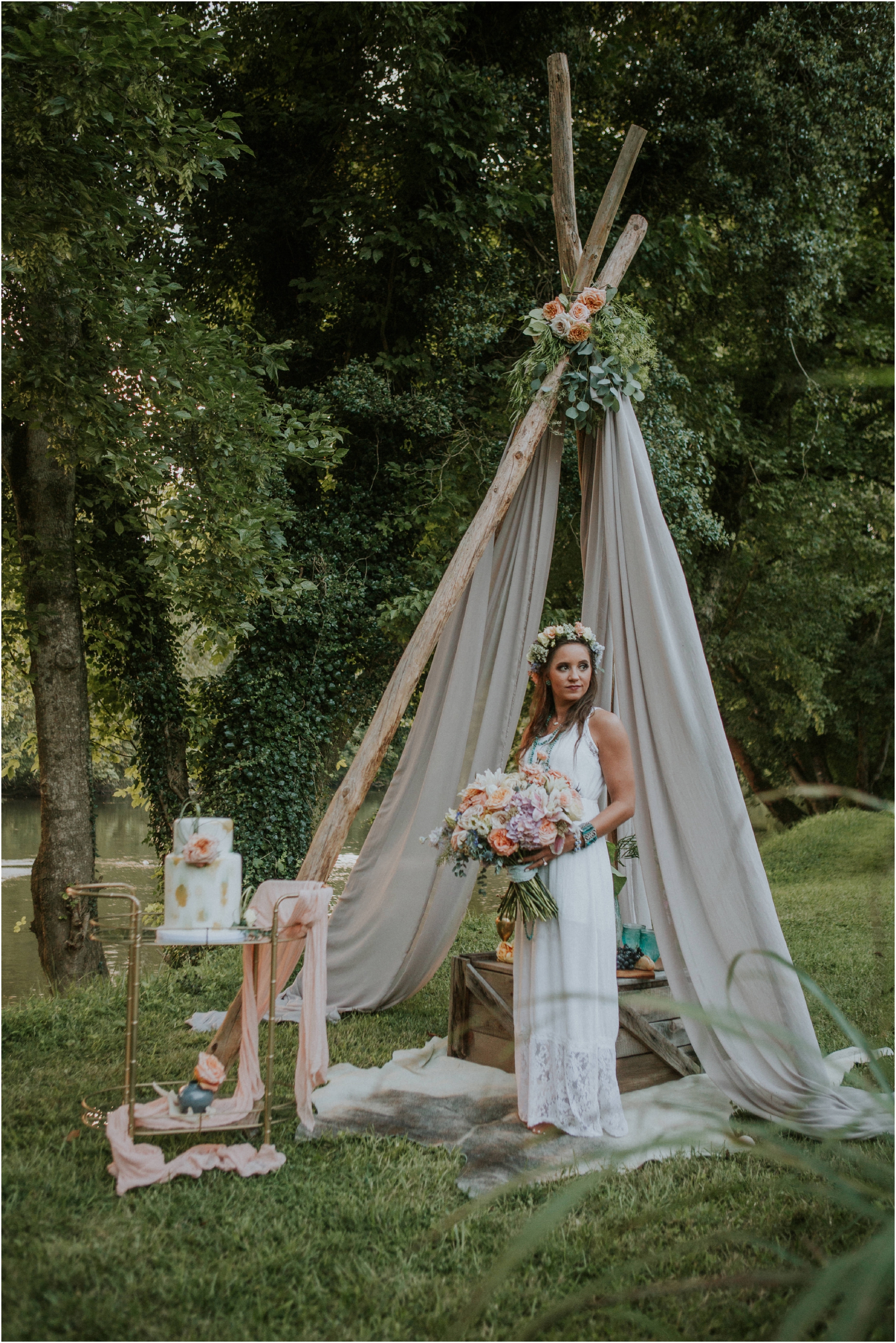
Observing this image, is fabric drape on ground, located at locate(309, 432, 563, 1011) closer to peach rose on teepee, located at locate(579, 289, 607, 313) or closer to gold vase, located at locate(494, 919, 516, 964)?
gold vase, located at locate(494, 919, 516, 964)

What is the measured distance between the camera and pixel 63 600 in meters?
6.73

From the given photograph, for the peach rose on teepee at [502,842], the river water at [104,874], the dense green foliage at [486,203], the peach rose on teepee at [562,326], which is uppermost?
the dense green foliage at [486,203]

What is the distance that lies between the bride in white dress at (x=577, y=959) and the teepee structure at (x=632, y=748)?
1.02 ft

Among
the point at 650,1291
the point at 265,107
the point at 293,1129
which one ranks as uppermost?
the point at 265,107

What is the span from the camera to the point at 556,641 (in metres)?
4.07

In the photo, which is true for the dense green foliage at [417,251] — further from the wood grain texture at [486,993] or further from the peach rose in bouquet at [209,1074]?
the peach rose in bouquet at [209,1074]

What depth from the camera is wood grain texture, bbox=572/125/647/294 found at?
4609 millimetres

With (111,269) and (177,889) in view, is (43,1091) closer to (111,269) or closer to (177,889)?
(177,889)

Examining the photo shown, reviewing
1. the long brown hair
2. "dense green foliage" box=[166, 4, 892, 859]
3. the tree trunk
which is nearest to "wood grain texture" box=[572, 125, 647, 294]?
the long brown hair

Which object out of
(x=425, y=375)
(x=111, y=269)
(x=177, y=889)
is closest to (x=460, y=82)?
(x=425, y=375)

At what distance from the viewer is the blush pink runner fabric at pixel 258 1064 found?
118 inches

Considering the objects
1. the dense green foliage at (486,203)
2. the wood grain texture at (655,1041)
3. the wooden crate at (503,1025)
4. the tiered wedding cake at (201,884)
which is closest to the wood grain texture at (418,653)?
the tiered wedding cake at (201,884)

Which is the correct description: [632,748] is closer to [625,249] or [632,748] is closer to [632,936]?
[632,936]

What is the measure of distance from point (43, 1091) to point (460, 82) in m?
6.92
